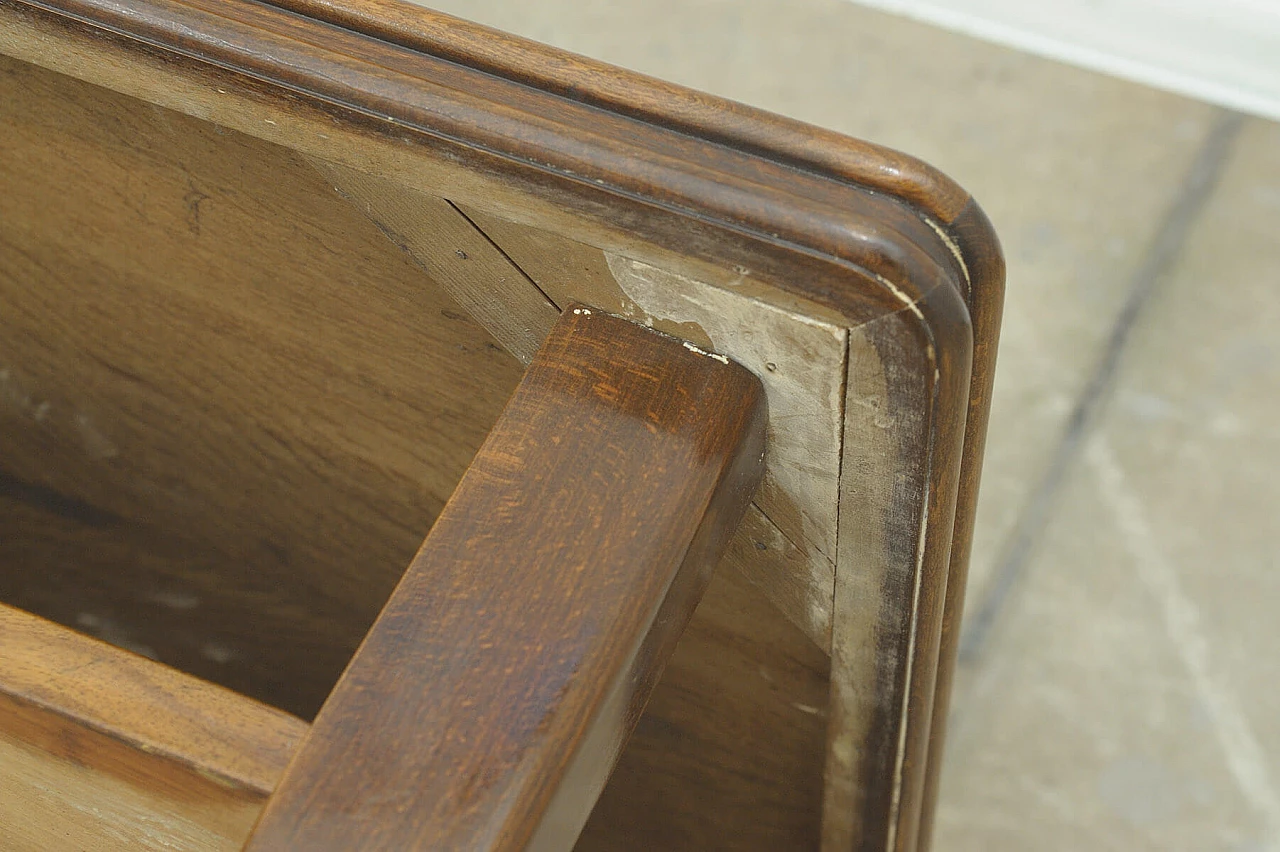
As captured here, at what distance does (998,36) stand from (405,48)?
1611 millimetres

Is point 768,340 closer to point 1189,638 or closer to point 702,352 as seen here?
point 702,352

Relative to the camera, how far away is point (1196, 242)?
5.68 feet

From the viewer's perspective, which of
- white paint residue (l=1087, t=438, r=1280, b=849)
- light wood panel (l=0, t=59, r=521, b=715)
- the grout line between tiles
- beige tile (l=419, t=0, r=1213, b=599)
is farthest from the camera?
beige tile (l=419, t=0, r=1213, b=599)

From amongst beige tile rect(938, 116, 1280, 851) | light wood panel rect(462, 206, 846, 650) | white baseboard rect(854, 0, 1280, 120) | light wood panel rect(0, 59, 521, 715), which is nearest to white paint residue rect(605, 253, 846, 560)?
light wood panel rect(462, 206, 846, 650)

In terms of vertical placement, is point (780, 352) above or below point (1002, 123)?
below

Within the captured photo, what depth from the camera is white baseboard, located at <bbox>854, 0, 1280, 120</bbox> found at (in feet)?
5.63

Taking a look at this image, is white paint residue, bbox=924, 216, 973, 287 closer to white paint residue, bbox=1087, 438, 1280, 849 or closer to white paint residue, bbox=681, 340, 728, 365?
white paint residue, bbox=681, 340, 728, 365

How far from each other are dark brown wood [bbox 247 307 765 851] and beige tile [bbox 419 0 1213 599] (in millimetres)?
1139

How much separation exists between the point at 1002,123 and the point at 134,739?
1.64 metres

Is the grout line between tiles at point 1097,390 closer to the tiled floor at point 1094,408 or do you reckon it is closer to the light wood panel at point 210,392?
the tiled floor at point 1094,408

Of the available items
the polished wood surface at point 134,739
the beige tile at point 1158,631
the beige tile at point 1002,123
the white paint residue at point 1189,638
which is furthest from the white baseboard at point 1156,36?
the polished wood surface at point 134,739

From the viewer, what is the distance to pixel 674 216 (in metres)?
0.43

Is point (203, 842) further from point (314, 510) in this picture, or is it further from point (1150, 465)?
point (1150, 465)

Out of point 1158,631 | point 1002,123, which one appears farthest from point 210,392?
point 1002,123
